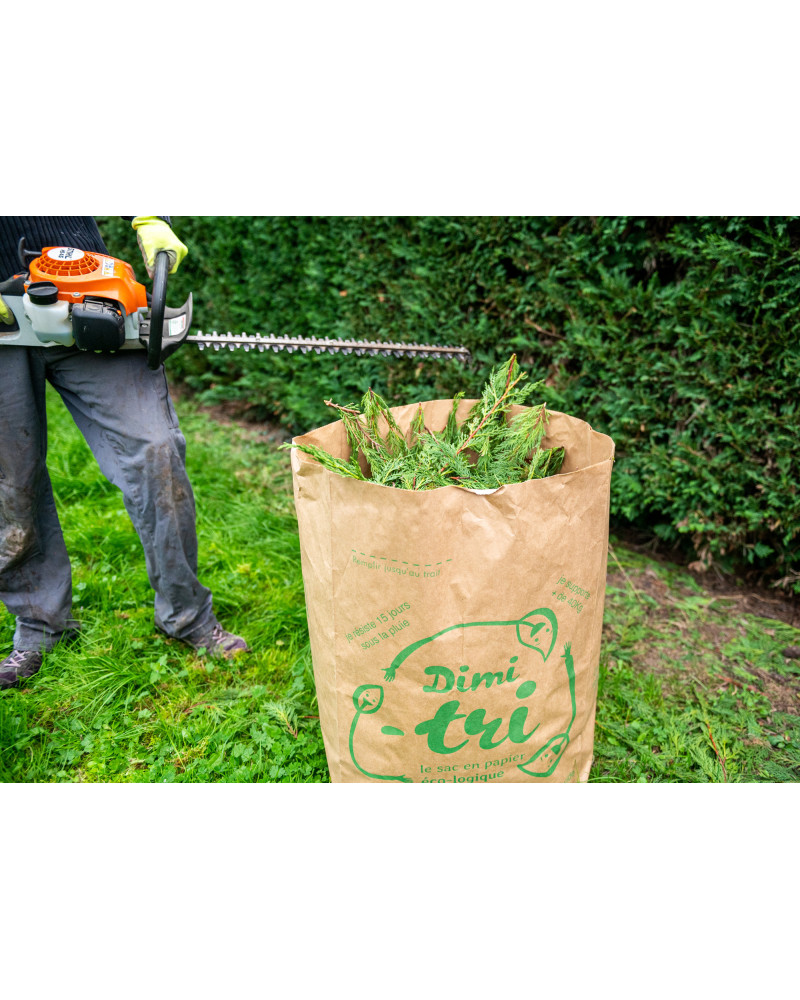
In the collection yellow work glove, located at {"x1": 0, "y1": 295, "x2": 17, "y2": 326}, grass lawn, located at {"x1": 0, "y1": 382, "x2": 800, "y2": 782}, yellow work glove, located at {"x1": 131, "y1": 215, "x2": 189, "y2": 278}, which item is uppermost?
yellow work glove, located at {"x1": 131, "y1": 215, "x2": 189, "y2": 278}

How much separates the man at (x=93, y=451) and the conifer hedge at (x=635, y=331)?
1580 millimetres

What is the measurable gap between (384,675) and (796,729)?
1.66 m

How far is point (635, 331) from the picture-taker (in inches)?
121

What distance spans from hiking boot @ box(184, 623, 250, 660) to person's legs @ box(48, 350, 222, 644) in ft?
0.79

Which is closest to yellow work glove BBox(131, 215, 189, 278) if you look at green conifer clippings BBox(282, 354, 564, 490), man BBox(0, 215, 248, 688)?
man BBox(0, 215, 248, 688)

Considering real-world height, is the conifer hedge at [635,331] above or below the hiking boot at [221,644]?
above

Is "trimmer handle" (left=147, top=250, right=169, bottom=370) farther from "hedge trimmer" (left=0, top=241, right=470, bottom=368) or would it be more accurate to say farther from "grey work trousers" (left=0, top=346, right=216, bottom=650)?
"grey work trousers" (left=0, top=346, right=216, bottom=650)

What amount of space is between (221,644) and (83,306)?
1.31 metres

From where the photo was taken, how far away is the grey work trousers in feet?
7.41

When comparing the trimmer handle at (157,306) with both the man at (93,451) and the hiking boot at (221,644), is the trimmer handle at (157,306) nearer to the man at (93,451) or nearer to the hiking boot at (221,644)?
the man at (93,451)

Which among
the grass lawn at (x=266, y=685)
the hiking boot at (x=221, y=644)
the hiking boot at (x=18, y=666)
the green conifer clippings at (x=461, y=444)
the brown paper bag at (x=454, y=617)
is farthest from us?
the hiking boot at (x=221, y=644)

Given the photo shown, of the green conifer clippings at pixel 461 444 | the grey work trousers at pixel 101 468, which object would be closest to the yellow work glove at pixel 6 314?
the grey work trousers at pixel 101 468

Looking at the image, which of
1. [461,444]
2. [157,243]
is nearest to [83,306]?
[157,243]

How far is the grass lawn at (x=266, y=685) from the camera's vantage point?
2.25 m
